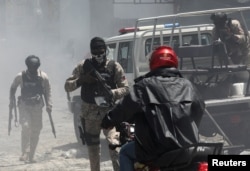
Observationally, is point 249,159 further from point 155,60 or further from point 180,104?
point 155,60

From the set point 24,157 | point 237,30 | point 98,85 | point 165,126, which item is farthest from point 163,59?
point 24,157

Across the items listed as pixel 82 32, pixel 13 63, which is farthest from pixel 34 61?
pixel 13 63

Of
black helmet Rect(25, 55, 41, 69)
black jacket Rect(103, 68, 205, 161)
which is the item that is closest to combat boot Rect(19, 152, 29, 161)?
black helmet Rect(25, 55, 41, 69)

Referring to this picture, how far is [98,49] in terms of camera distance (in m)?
6.40

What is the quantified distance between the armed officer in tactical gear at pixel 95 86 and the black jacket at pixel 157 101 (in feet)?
7.73

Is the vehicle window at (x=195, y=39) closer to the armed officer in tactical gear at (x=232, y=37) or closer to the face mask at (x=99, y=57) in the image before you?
the armed officer in tactical gear at (x=232, y=37)

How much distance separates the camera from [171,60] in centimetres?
401

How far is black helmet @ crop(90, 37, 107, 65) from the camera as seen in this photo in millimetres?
6375

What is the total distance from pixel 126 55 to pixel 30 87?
1.59 metres

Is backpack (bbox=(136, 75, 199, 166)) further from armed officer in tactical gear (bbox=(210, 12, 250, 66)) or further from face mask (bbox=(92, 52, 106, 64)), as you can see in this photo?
armed officer in tactical gear (bbox=(210, 12, 250, 66))

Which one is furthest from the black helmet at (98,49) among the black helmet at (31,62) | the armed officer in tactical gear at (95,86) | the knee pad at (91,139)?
the black helmet at (31,62)

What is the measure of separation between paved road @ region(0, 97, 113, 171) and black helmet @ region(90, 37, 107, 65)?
7.45ft

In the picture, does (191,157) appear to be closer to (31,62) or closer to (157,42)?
(157,42)

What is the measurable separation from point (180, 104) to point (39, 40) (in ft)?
115
